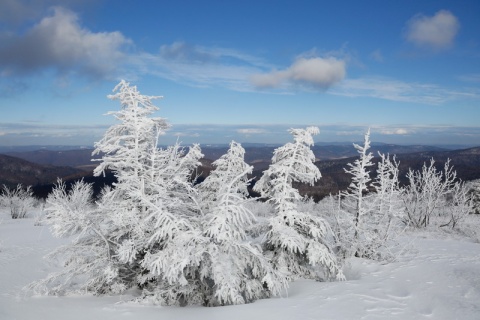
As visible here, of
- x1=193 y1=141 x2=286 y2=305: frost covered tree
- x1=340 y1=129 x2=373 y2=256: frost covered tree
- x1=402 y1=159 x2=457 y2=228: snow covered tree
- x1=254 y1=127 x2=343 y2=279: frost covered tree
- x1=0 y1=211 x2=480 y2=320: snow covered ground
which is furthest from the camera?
x1=402 y1=159 x2=457 y2=228: snow covered tree

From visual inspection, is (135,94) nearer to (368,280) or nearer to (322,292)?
(322,292)

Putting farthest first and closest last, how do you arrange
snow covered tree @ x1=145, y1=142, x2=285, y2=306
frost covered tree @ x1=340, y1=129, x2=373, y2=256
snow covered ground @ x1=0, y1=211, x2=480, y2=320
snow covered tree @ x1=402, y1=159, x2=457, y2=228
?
snow covered tree @ x1=402, y1=159, x2=457, y2=228 < frost covered tree @ x1=340, y1=129, x2=373, y2=256 < snow covered tree @ x1=145, y1=142, x2=285, y2=306 < snow covered ground @ x1=0, y1=211, x2=480, y2=320

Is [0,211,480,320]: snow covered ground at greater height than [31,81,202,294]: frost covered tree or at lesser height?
lesser

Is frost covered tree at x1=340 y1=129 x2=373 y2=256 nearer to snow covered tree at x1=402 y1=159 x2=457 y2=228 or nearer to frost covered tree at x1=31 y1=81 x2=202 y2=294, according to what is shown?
frost covered tree at x1=31 y1=81 x2=202 y2=294

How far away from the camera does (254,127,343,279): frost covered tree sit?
10.3 meters

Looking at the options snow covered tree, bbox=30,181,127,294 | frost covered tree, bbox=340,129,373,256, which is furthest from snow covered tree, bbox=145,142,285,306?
frost covered tree, bbox=340,129,373,256

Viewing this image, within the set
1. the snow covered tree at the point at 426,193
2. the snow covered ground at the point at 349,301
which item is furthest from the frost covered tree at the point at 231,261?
the snow covered tree at the point at 426,193

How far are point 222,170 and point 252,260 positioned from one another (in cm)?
350

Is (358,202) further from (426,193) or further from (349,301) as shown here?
(426,193)

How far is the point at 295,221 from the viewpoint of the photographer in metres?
11.0

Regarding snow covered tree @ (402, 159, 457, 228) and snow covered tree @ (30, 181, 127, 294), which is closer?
snow covered tree @ (30, 181, 127, 294)

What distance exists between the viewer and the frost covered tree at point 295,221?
33.7ft

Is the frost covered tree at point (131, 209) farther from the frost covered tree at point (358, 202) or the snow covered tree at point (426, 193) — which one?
the snow covered tree at point (426, 193)

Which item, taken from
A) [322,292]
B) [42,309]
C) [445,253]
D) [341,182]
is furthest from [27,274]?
[341,182]
